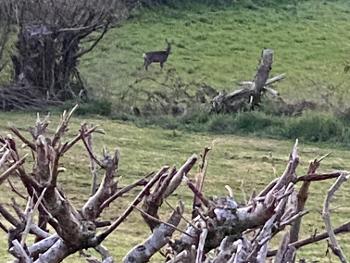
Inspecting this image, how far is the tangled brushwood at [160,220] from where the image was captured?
2.32m

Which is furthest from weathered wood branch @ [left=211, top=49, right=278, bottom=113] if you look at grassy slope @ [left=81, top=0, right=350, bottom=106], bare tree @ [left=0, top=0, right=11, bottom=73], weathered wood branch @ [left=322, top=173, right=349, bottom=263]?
weathered wood branch @ [left=322, top=173, right=349, bottom=263]

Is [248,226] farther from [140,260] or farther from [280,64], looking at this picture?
[280,64]

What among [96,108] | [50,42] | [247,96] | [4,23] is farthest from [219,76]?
[96,108]

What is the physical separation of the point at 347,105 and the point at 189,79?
5.40 m

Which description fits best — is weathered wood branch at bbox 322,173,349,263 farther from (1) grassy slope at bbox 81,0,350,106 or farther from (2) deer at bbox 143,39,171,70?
(2) deer at bbox 143,39,171,70

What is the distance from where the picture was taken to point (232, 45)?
958 inches

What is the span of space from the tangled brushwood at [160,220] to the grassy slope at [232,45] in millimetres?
15166

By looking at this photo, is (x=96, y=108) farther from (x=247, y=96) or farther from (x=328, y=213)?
(x=328, y=213)

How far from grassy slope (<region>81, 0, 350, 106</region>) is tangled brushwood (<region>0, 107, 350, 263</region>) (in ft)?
49.8

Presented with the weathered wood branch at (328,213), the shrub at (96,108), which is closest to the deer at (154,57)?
the shrub at (96,108)

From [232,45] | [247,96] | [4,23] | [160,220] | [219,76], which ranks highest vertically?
[160,220]

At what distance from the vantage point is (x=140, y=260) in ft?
8.37

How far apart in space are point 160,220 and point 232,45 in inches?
866

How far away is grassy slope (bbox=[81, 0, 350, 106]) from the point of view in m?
20.8
